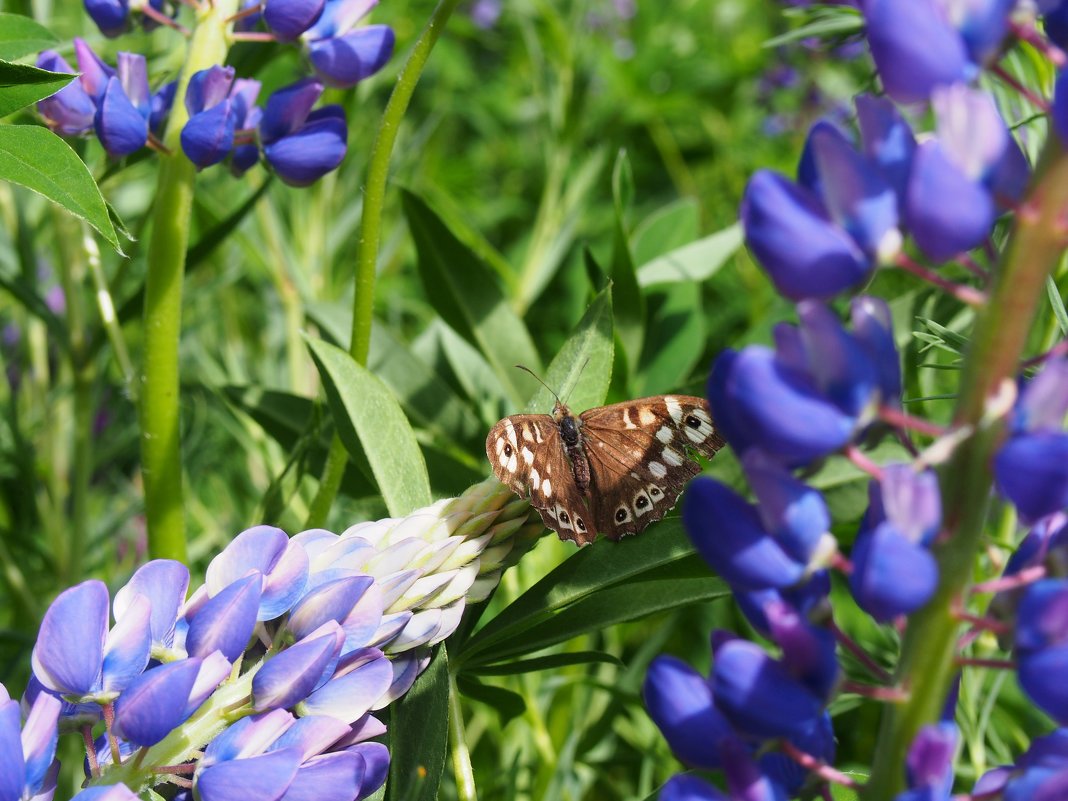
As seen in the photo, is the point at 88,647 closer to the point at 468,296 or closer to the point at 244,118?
the point at 244,118

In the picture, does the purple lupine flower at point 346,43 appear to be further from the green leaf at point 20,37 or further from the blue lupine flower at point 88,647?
the blue lupine flower at point 88,647

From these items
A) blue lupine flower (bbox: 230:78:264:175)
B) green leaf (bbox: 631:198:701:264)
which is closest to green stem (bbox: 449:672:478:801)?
blue lupine flower (bbox: 230:78:264:175)

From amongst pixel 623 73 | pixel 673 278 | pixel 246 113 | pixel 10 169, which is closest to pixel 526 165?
pixel 623 73

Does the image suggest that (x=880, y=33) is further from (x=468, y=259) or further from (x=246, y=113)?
(x=468, y=259)

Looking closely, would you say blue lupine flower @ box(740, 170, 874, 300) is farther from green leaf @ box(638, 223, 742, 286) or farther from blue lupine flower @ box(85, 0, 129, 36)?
green leaf @ box(638, 223, 742, 286)

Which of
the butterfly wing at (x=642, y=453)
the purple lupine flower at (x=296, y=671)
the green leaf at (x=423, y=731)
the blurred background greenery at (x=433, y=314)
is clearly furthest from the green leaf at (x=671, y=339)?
the purple lupine flower at (x=296, y=671)

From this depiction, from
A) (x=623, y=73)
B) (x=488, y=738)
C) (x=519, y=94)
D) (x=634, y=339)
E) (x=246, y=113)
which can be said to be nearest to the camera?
(x=246, y=113)

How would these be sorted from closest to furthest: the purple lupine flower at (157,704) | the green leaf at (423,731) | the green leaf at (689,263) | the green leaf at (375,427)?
the purple lupine flower at (157,704), the green leaf at (423,731), the green leaf at (375,427), the green leaf at (689,263)
